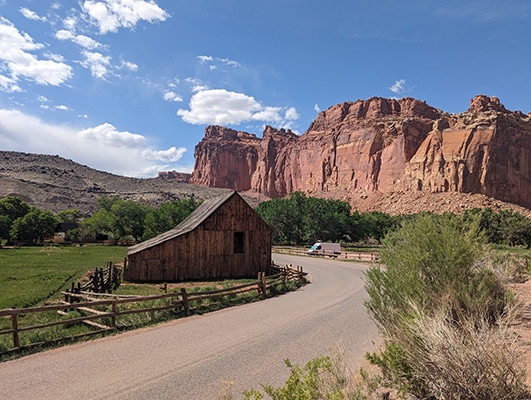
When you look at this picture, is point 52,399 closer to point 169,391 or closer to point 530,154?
point 169,391

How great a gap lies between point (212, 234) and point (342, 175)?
11690 cm

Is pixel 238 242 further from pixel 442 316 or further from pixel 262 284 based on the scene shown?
pixel 442 316

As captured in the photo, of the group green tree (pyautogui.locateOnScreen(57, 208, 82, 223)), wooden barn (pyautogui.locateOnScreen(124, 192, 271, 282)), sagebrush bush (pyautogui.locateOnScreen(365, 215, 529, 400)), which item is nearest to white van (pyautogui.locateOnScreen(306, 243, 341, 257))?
wooden barn (pyautogui.locateOnScreen(124, 192, 271, 282))

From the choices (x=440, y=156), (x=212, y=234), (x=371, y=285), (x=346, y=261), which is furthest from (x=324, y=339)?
(x=440, y=156)

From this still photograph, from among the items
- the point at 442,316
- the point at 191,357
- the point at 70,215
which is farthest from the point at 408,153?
the point at 442,316

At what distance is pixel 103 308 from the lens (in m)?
13.9

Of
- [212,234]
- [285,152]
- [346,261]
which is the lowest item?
[346,261]

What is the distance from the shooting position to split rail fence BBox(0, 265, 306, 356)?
9695mm

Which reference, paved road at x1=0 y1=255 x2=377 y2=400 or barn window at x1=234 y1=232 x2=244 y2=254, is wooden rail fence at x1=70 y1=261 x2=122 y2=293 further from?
barn window at x1=234 y1=232 x2=244 y2=254

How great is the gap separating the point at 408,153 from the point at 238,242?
10167 cm

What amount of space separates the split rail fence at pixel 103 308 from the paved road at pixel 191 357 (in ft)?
2.24

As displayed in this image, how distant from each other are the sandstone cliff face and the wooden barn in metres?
90.1

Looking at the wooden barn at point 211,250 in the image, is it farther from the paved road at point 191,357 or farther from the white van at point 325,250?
the white van at point 325,250

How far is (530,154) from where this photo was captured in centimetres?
11875
